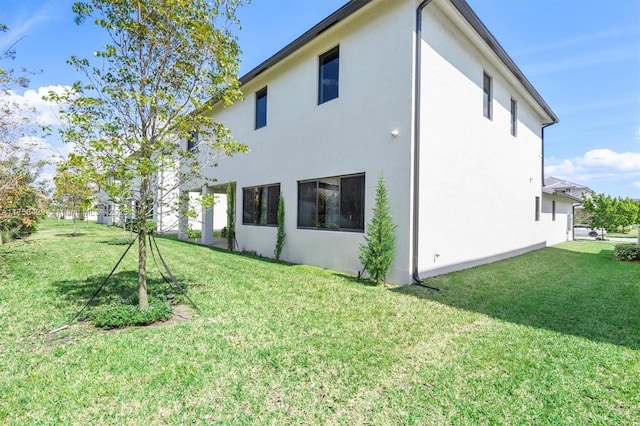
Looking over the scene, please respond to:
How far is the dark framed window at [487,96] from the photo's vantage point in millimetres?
9836

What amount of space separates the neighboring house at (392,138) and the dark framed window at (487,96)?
0.06 metres

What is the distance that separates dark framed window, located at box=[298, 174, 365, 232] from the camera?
783 centimetres

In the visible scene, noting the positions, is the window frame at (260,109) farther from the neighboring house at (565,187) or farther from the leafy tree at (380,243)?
the neighboring house at (565,187)

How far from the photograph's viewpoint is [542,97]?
43.9ft

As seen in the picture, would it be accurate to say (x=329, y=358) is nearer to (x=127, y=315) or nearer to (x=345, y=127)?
(x=127, y=315)

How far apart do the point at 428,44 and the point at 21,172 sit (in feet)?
35.2

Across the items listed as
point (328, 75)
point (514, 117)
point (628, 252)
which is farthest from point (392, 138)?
point (628, 252)

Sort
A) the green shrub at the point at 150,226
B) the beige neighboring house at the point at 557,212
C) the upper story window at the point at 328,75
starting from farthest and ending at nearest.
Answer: the beige neighboring house at the point at 557,212
the upper story window at the point at 328,75
the green shrub at the point at 150,226

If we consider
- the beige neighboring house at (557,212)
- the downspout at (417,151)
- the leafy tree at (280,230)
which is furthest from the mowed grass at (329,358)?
the beige neighboring house at (557,212)

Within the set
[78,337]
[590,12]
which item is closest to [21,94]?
[78,337]

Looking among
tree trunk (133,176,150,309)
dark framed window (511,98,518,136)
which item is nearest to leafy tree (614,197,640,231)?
dark framed window (511,98,518,136)

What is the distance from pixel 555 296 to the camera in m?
6.08

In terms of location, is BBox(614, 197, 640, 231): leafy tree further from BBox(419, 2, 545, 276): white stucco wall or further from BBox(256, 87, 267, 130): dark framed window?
BBox(256, 87, 267, 130): dark framed window

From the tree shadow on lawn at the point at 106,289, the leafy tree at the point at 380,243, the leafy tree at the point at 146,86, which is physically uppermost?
the leafy tree at the point at 146,86
